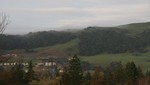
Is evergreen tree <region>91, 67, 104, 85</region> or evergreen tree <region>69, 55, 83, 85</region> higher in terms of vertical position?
evergreen tree <region>69, 55, 83, 85</region>

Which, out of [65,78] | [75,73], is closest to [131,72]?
[75,73]

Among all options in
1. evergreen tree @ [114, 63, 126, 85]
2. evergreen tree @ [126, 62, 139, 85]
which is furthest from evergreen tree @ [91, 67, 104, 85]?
evergreen tree @ [126, 62, 139, 85]

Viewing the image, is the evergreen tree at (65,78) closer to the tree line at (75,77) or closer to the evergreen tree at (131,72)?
the tree line at (75,77)

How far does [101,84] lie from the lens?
300ft

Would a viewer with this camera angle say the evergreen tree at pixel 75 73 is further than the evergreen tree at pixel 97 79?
No

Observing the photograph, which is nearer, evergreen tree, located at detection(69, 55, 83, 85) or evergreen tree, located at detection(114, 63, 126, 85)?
evergreen tree, located at detection(69, 55, 83, 85)

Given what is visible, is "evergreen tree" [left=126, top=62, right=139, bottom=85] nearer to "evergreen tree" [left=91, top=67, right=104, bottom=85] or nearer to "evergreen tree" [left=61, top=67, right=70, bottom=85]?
"evergreen tree" [left=91, top=67, right=104, bottom=85]

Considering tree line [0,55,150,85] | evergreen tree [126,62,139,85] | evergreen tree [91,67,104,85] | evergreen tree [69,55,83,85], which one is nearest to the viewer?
tree line [0,55,150,85]

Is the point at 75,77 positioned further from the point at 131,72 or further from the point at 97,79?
the point at 131,72

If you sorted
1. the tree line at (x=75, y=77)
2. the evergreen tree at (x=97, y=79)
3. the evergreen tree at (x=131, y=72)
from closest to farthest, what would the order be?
the tree line at (x=75, y=77) → the evergreen tree at (x=97, y=79) → the evergreen tree at (x=131, y=72)

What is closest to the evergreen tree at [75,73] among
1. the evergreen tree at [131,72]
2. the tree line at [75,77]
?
the tree line at [75,77]

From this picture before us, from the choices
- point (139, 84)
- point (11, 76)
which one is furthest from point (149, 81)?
point (11, 76)

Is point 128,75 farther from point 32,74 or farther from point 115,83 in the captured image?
point 32,74

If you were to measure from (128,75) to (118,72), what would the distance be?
4.09 m
